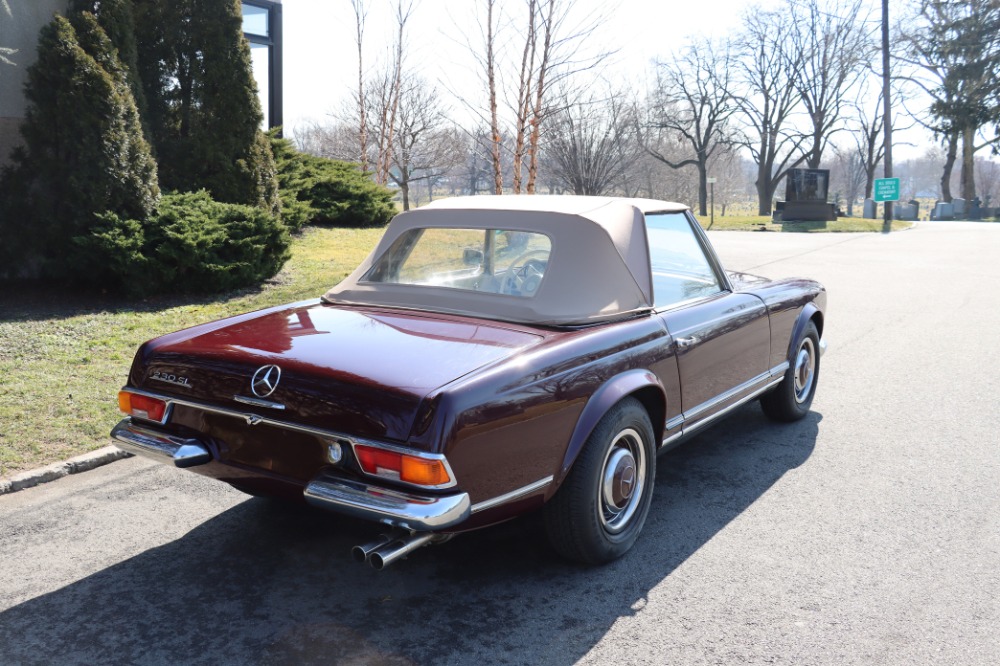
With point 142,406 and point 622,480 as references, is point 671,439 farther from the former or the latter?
point 142,406

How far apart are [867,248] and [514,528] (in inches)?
750

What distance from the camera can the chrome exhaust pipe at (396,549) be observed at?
2.71 metres

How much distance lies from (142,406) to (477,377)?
1.53m

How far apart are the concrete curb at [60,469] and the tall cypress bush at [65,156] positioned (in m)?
3.99

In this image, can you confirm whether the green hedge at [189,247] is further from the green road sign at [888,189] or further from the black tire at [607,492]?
the green road sign at [888,189]

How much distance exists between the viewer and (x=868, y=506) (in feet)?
13.8

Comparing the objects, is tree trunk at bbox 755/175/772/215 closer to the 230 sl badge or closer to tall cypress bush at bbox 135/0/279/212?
tall cypress bush at bbox 135/0/279/212

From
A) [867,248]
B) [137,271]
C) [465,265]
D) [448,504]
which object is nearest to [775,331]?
[465,265]

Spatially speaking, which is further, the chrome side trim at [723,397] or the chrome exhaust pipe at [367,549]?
the chrome side trim at [723,397]

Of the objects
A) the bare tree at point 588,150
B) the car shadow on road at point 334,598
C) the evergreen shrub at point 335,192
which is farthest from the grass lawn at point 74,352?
the bare tree at point 588,150

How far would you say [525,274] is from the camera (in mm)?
3822

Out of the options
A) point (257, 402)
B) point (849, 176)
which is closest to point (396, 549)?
point (257, 402)

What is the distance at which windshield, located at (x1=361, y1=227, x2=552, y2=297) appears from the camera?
384cm

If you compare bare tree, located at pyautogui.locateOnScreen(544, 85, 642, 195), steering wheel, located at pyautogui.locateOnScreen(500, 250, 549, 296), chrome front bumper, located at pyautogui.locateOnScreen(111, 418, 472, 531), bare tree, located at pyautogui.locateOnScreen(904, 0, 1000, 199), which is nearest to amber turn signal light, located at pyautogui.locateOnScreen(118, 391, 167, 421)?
chrome front bumper, located at pyautogui.locateOnScreen(111, 418, 472, 531)
